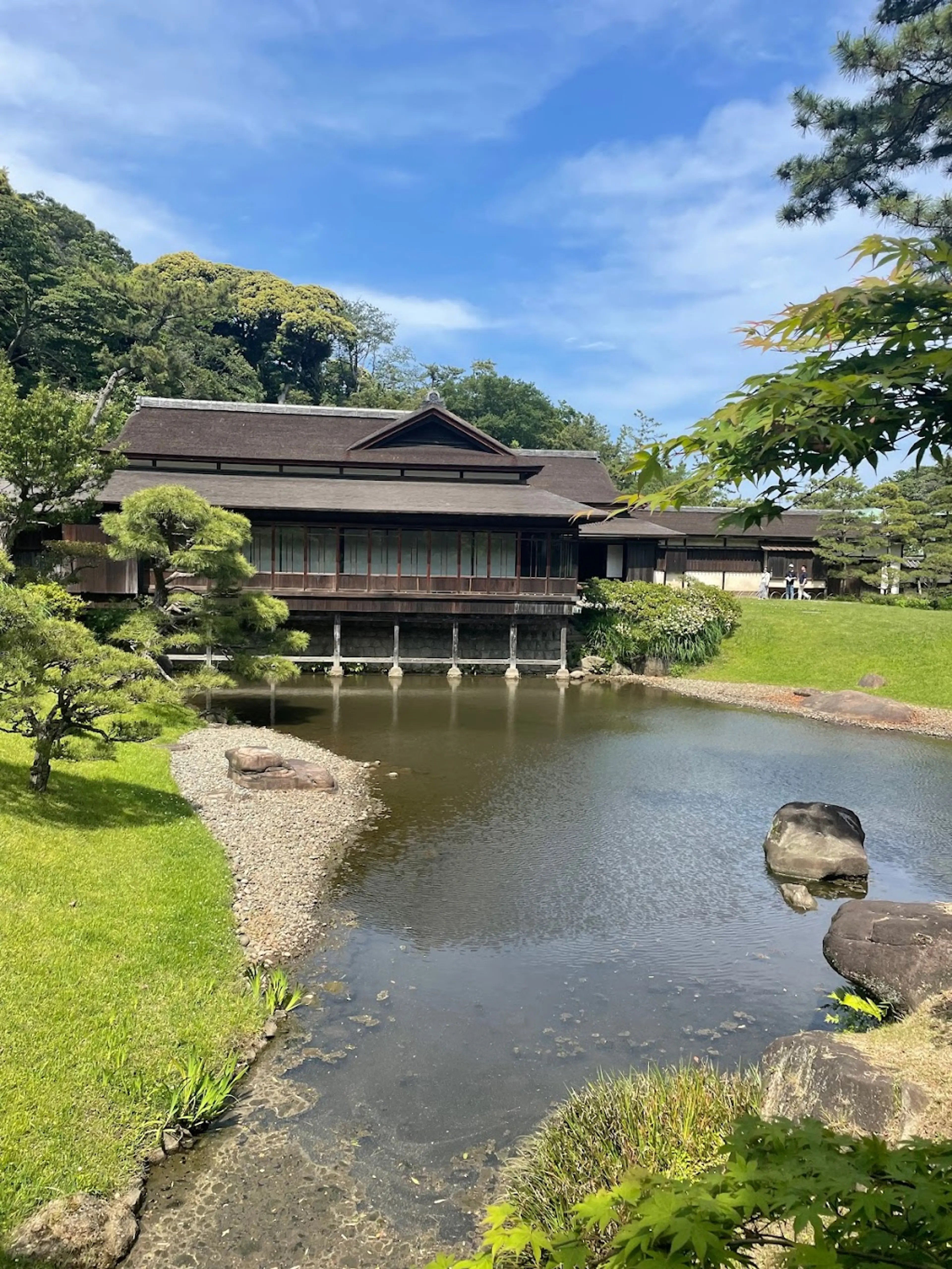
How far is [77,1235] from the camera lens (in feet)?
15.1

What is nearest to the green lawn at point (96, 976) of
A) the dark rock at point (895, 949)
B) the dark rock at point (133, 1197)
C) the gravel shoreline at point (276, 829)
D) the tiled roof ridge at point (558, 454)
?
the dark rock at point (133, 1197)

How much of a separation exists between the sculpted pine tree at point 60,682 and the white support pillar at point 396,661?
15.2 meters

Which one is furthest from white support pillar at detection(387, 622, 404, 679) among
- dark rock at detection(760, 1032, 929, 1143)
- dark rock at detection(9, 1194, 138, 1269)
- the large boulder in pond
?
dark rock at detection(9, 1194, 138, 1269)

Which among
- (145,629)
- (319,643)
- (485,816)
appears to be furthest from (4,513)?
(485,816)

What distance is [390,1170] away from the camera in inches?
219

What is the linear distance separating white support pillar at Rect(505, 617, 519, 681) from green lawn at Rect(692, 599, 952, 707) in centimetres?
632

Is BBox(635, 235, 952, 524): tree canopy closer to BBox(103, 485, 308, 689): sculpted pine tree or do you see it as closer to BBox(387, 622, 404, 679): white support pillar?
BBox(103, 485, 308, 689): sculpted pine tree

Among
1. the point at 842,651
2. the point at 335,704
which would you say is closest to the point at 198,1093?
the point at 335,704

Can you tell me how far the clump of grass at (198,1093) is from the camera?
573 cm

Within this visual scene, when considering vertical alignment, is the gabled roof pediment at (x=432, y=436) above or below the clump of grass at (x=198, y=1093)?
above

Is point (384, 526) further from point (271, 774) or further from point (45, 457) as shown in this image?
point (271, 774)

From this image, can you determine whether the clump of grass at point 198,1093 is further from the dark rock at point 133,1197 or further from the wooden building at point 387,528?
the wooden building at point 387,528

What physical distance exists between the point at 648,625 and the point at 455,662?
7.02m

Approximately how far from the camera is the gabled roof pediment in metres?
29.6
